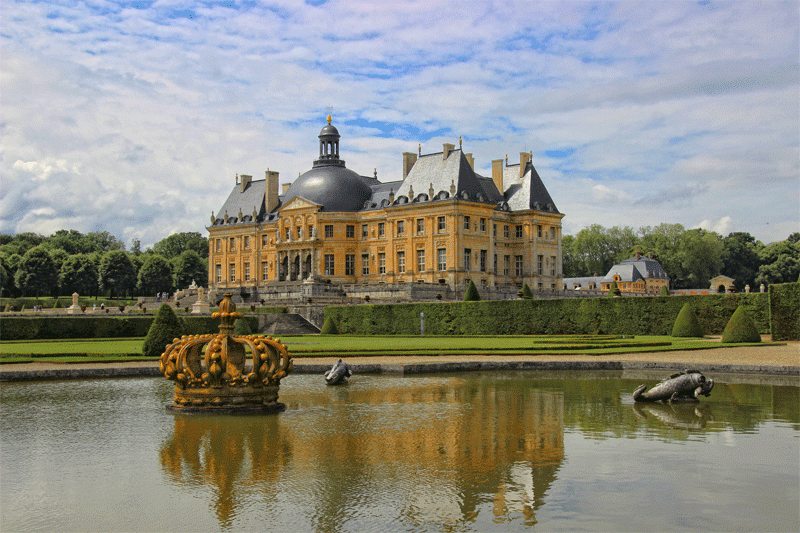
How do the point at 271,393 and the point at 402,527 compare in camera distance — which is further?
the point at 271,393

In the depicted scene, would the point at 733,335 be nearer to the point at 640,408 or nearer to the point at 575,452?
the point at 640,408

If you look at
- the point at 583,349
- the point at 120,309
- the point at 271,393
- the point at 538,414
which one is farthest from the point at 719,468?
the point at 120,309

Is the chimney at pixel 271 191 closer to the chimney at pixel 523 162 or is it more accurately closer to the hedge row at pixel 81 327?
the chimney at pixel 523 162

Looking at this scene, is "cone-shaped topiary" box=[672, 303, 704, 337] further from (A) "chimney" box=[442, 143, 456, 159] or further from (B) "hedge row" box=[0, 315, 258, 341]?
(A) "chimney" box=[442, 143, 456, 159]

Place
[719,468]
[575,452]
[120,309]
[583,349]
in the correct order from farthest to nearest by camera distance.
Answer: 1. [120,309]
2. [583,349]
3. [575,452]
4. [719,468]

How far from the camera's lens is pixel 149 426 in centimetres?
1270

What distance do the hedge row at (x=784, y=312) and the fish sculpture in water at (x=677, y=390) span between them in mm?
15295

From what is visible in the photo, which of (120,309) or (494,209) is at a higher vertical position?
(494,209)

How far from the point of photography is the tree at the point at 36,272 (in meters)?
79.2

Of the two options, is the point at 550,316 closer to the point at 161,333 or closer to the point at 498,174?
the point at 161,333

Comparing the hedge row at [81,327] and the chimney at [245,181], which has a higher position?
the chimney at [245,181]

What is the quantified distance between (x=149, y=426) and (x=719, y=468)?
8430 millimetres

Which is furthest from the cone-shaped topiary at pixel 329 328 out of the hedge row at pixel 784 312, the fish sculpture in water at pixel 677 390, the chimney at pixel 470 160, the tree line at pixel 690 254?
the tree line at pixel 690 254

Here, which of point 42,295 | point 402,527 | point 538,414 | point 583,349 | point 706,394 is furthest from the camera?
point 42,295
